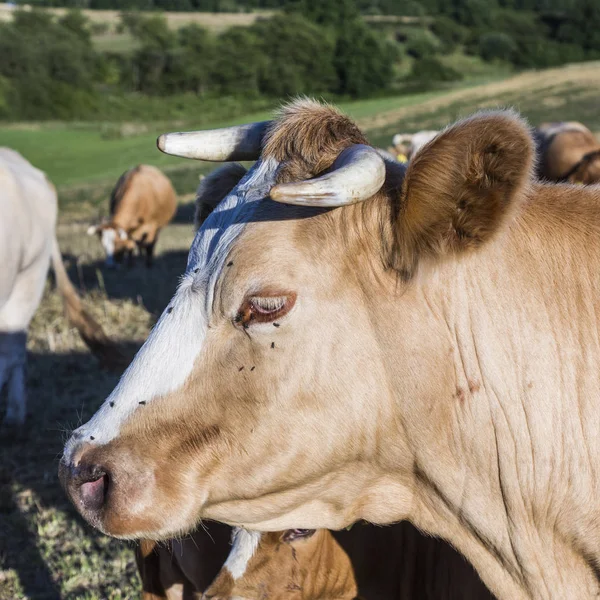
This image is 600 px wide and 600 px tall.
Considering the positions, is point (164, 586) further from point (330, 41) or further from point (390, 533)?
point (330, 41)

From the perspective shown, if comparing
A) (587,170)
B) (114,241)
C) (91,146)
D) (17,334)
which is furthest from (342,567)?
(91,146)

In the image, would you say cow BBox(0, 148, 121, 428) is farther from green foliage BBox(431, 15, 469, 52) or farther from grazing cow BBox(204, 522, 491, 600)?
green foliage BBox(431, 15, 469, 52)

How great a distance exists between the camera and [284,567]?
2.96 metres

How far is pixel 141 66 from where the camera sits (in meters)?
64.1

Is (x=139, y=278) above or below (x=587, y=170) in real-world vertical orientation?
below

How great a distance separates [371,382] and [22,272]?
606 centimetres

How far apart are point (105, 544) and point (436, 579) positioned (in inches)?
101

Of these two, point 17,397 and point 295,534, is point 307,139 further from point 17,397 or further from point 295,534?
point 17,397

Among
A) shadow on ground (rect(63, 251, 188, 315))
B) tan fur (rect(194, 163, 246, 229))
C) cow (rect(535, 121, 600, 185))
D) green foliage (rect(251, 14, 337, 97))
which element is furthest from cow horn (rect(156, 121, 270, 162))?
green foliage (rect(251, 14, 337, 97))

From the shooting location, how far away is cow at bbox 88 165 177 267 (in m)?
17.2

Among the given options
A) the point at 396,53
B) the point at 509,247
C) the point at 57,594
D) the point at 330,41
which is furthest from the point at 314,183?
the point at 396,53

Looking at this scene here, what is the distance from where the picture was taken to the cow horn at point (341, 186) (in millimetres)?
1911

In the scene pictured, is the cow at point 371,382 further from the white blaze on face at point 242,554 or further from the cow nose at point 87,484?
the white blaze on face at point 242,554

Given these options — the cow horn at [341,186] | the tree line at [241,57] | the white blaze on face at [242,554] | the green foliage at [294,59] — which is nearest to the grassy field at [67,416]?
the white blaze on face at [242,554]
